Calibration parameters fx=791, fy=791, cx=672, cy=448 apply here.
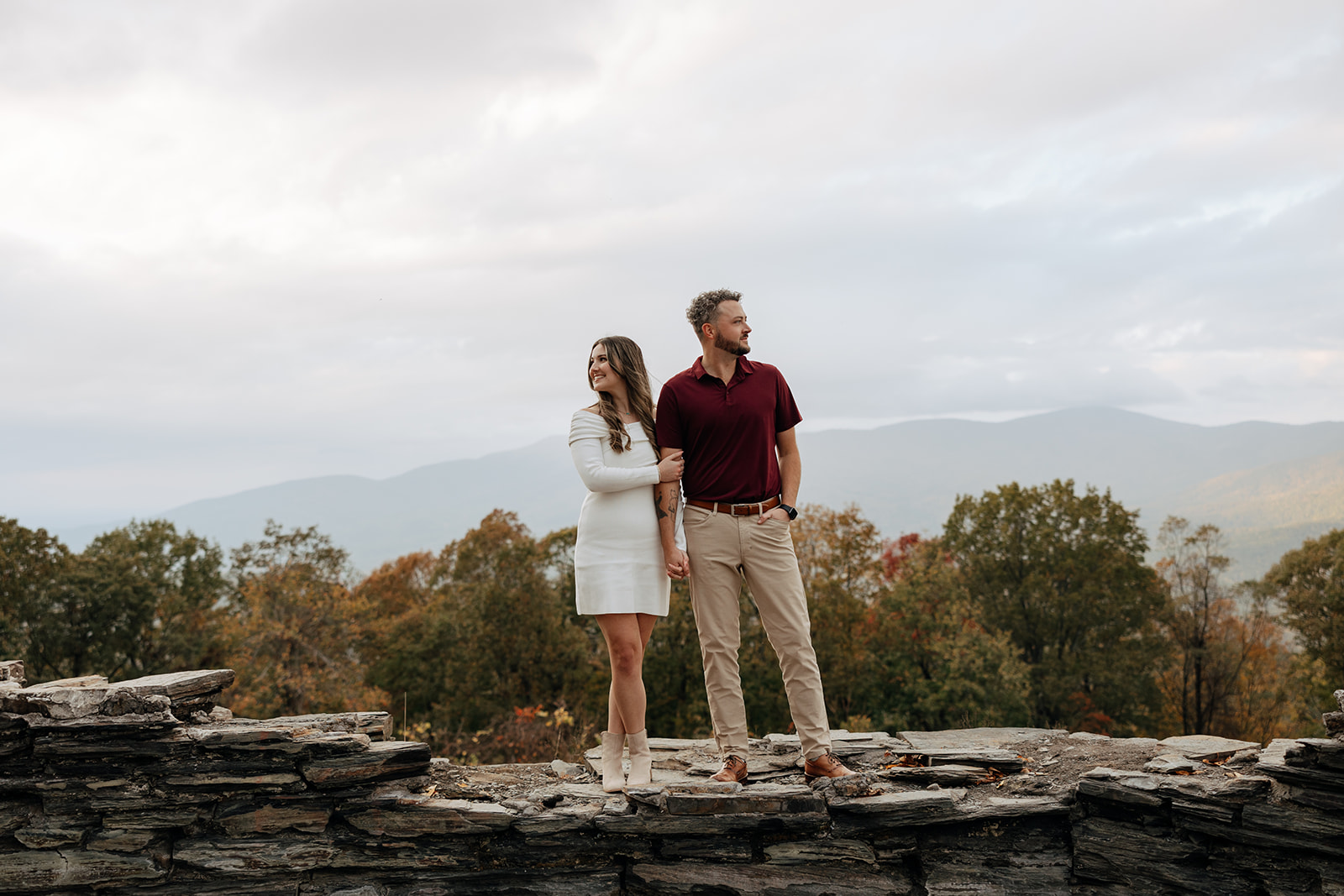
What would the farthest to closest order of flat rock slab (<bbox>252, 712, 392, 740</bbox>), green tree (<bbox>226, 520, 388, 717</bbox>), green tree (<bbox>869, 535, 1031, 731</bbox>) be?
green tree (<bbox>869, 535, 1031, 731</bbox>) → green tree (<bbox>226, 520, 388, 717</bbox>) → flat rock slab (<bbox>252, 712, 392, 740</bbox>)

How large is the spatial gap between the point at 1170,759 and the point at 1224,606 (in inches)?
1223

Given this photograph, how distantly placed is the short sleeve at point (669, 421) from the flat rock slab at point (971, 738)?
3150 mm

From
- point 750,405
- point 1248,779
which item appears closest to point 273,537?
point 750,405

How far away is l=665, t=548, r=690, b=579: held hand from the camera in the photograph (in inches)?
206

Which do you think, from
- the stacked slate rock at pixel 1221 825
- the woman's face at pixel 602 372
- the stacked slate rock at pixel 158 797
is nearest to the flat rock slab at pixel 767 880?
the stacked slate rock at pixel 1221 825

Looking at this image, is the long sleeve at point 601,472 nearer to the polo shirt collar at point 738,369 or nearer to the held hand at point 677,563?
the held hand at point 677,563

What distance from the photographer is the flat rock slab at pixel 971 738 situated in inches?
252

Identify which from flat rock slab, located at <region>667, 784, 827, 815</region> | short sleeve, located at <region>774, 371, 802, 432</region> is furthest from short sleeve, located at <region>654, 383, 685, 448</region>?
flat rock slab, located at <region>667, 784, 827, 815</region>

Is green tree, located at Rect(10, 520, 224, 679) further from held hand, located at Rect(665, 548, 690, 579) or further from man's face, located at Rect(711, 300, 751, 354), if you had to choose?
man's face, located at Rect(711, 300, 751, 354)

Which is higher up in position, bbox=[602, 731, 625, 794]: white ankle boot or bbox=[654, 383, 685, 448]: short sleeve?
bbox=[654, 383, 685, 448]: short sleeve

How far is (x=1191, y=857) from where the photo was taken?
16.7ft

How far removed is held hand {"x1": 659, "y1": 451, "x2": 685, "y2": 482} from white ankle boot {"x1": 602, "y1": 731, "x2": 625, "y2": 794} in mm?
1859

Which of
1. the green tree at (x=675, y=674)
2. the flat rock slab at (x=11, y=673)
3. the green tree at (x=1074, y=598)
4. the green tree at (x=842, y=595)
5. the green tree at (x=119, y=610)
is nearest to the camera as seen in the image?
the flat rock slab at (x=11, y=673)

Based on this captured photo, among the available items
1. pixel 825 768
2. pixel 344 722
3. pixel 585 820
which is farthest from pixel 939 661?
pixel 344 722
